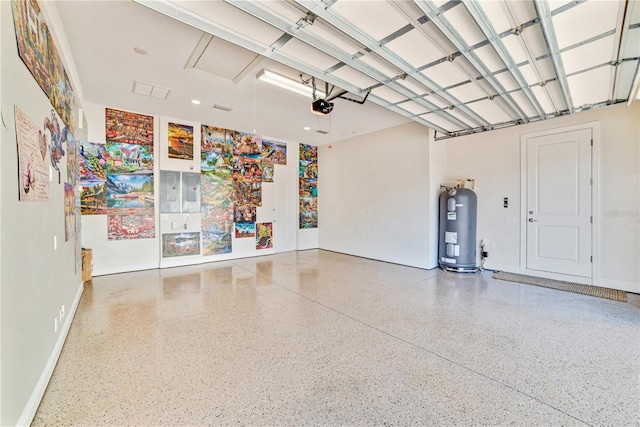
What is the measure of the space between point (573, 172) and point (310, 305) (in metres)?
5.02

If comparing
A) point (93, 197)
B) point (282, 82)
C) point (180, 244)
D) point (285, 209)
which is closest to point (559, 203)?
point (282, 82)

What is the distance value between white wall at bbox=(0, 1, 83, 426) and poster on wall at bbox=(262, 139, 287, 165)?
16.4ft

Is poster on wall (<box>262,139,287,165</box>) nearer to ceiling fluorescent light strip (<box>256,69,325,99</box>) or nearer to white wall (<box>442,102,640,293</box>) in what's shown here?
ceiling fluorescent light strip (<box>256,69,325,99</box>)

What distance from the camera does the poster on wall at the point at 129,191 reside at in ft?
17.3

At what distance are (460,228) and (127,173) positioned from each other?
6853 mm

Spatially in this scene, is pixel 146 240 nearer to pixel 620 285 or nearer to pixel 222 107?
pixel 222 107

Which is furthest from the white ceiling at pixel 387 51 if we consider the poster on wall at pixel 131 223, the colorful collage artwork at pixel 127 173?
the poster on wall at pixel 131 223

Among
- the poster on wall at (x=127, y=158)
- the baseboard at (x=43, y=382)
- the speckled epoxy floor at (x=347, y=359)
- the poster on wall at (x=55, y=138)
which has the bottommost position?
the speckled epoxy floor at (x=347, y=359)

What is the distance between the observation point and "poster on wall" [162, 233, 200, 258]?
19.4 ft

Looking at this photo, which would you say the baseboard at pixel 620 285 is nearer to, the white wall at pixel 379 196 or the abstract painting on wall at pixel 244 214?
the white wall at pixel 379 196

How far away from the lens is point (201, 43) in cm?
310

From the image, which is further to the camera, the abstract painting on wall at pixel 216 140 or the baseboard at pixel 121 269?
the abstract painting on wall at pixel 216 140

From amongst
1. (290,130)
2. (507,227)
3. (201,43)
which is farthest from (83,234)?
(507,227)

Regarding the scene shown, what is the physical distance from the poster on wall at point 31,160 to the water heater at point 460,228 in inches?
236
